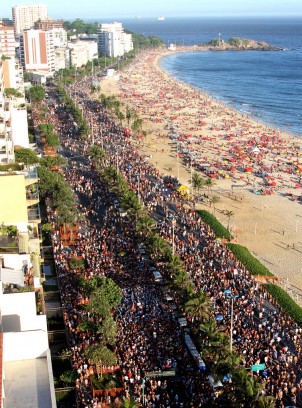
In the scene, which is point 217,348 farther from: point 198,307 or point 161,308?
point 161,308

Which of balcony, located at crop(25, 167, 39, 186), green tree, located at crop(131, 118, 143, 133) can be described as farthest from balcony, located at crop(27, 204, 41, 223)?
green tree, located at crop(131, 118, 143, 133)

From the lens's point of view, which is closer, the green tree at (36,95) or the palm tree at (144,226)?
the palm tree at (144,226)

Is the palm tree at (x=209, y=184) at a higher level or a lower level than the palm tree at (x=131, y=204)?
lower

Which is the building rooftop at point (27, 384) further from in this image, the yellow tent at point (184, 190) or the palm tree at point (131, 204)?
the yellow tent at point (184, 190)

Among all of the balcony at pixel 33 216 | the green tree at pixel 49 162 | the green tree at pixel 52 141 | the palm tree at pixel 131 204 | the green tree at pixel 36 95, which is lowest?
the palm tree at pixel 131 204

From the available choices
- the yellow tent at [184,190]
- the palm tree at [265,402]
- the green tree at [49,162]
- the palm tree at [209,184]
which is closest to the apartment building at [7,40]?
the green tree at [49,162]
